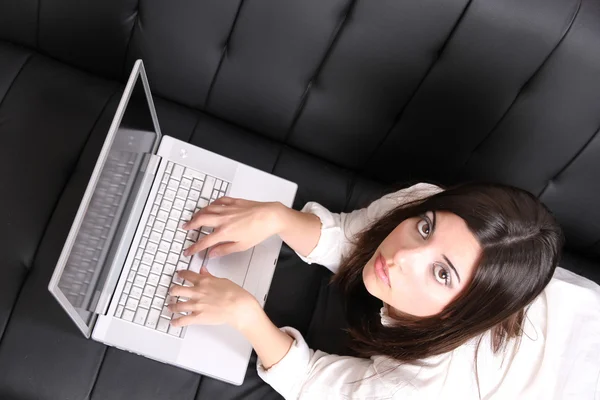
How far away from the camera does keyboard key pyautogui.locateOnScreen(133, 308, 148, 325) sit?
922 mm

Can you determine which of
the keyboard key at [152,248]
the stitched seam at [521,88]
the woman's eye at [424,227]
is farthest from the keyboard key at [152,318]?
the stitched seam at [521,88]

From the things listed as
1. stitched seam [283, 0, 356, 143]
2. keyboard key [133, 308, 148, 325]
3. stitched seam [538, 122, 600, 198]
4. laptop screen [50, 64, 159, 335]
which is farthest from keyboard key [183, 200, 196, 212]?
stitched seam [538, 122, 600, 198]

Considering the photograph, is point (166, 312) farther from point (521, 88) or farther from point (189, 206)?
point (521, 88)

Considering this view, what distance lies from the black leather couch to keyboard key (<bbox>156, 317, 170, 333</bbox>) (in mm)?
97

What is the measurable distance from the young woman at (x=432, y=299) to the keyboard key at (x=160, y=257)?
0.05 metres

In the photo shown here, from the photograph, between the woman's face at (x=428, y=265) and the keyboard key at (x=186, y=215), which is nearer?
the woman's face at (x=428, y=265)

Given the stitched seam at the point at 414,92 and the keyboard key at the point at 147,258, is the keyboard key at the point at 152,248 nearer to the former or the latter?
the keyboard key at the point at 147,258

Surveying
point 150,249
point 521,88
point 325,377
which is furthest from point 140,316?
point 521,88

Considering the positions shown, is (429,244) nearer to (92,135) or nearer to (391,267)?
(391,267)

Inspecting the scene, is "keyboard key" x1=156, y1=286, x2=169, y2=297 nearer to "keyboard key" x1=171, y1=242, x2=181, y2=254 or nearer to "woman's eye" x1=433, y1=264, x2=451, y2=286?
"keyboard key" x1=171, y1=242, x2=181, y2=254

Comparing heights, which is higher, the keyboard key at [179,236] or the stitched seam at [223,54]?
the stitched seam at [223,54]

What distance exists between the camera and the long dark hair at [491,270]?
842 mm

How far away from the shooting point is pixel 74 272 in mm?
755

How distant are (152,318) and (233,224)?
0.22 m
